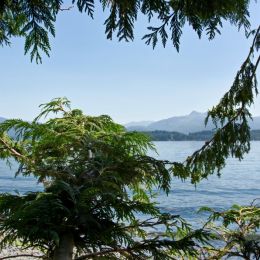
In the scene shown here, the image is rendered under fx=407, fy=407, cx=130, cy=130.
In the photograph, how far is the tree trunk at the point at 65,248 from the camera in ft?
11.9

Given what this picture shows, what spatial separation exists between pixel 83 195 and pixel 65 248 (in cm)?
52

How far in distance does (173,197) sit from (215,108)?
102ft

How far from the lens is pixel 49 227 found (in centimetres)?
343

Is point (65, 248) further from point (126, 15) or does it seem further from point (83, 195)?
point (126, 15)

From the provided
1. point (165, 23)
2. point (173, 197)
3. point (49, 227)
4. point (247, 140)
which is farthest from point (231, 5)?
point (173, 197)

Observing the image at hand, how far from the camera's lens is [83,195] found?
141 inches

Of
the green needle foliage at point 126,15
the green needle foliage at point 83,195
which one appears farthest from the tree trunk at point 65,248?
the green needle foliage at point 126,15

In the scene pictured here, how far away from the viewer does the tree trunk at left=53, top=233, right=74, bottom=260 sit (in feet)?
11.9

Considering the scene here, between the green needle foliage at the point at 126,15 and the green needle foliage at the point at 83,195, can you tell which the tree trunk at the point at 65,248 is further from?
the green needle foliage at the point at 126,15

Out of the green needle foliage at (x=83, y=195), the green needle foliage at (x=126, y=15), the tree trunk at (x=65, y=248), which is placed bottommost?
the tree trunk at (x=65, y=248)

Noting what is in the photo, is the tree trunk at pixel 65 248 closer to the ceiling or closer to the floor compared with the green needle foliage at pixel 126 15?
closer to the floor

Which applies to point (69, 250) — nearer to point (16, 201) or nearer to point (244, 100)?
point (16, 201)

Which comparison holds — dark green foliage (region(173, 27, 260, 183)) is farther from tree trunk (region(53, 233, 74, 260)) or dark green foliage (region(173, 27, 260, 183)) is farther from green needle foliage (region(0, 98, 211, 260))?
tree trunk (region(53, 233, 74, 260))

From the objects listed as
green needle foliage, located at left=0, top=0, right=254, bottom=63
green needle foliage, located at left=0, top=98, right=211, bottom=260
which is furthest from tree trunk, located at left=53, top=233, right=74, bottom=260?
green needle foliage, located at left=0, top=0, right=254, bottom=63
